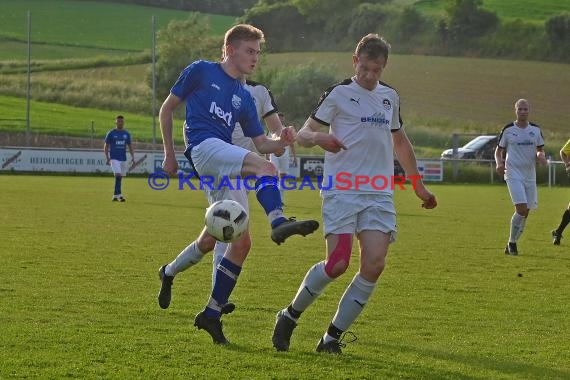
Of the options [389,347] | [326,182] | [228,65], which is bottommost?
[389,347]

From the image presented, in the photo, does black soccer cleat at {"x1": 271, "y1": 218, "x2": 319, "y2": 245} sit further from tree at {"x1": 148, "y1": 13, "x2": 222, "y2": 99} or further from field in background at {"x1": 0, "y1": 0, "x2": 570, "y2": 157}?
tree at {"x1": 148, "y1": 13, "x2": 222, "y2": 99}

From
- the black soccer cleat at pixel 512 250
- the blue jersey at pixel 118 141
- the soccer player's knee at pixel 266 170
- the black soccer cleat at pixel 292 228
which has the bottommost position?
the black soccer cleat at pixel 512 250

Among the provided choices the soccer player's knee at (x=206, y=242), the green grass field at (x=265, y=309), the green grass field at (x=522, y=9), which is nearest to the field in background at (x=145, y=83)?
the green grass field at (x=522, y=9)

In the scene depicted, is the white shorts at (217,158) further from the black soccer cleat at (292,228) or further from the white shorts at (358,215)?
the white shorts at (358,215)

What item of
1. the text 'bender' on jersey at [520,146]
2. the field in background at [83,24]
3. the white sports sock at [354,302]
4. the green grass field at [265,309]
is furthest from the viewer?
the field in background at [83,24]

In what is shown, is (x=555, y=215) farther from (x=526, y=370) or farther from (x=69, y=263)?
(x=526, y=370)

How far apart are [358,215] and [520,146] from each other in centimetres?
951

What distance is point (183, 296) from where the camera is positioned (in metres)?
9.84

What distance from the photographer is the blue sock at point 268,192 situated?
23.0ft

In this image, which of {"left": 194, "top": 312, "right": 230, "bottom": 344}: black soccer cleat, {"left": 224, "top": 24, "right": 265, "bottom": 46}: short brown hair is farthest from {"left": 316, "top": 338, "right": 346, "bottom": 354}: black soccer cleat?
{"left": 224, "top": 24, "right": 265, "bottom": 46}: short brown hair

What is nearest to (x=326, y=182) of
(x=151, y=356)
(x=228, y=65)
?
(x=228, y=65)

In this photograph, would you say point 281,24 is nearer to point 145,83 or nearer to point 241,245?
point 145,83

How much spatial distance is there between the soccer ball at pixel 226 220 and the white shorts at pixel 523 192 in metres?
9.44

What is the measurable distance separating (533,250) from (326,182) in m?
9.30
